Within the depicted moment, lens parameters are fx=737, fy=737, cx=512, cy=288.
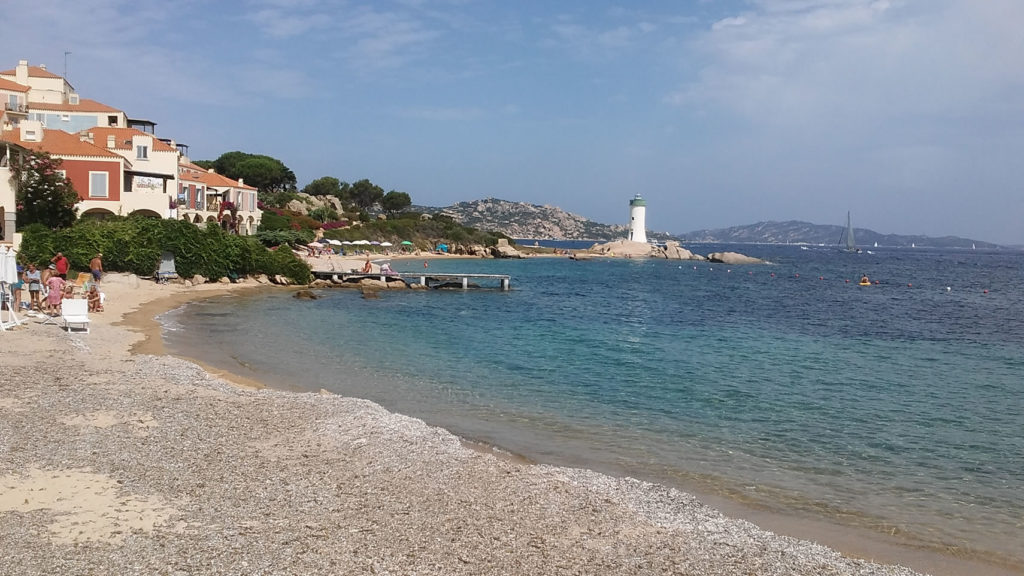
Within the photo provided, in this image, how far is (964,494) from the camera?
11203mm

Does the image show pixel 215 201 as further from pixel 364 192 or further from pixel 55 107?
pixel 364 192

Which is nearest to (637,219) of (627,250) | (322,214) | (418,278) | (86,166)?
(627,250)

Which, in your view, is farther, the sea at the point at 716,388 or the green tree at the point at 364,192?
the green tree at the point at 364,192

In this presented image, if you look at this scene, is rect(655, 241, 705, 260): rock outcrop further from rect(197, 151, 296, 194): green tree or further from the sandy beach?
the sandy beach

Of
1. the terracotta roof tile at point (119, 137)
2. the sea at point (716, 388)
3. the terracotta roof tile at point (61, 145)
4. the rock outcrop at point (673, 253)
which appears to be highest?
the terracotta roof tile at point (119, 137)

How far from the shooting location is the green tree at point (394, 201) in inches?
4872

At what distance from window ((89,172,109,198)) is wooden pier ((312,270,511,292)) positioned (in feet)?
Answer: 43.9

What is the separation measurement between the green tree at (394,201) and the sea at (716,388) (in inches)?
3294

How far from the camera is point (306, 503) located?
8734 mm

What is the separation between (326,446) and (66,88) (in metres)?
63.9

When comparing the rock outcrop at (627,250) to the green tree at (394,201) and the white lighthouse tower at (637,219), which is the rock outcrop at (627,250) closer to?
the white lighthouse tower at (637,219)

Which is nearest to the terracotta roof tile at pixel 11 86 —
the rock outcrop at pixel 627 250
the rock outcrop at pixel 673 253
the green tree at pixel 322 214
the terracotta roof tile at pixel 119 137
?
the terracotta roof tile at pixel 119 137

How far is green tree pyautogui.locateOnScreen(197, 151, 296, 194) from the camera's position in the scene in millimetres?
98188

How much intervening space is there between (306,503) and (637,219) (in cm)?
12396
